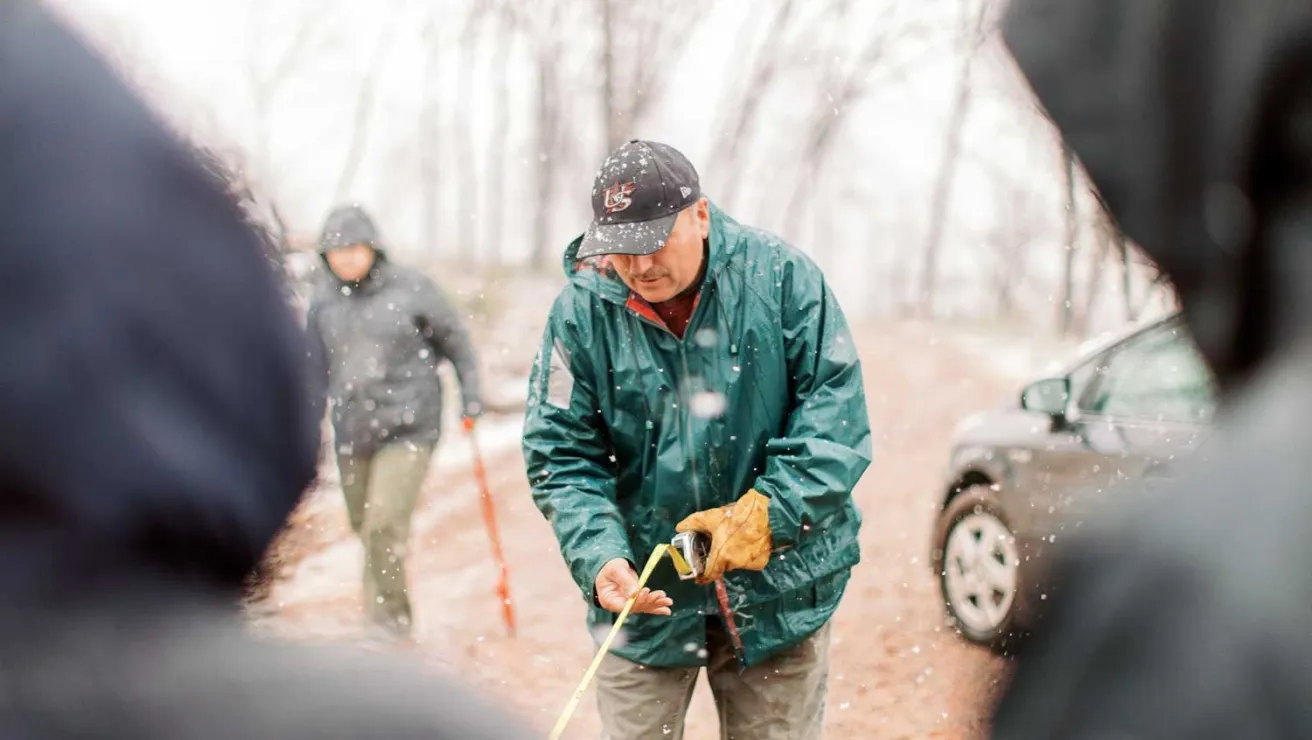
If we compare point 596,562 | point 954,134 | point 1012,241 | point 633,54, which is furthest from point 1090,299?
point 596,562

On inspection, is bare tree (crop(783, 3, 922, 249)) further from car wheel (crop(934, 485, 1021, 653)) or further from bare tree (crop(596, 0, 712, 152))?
car wheel (crop(934, 485, 1021, 653))

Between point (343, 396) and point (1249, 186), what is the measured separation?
187 inches

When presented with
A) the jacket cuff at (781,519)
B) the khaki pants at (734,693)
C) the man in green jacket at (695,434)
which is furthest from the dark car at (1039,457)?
the jacket cuff at (781,519)

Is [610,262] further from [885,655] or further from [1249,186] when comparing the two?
[885,655]

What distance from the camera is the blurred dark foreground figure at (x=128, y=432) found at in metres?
0.80

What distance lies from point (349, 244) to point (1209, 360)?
15.2ft

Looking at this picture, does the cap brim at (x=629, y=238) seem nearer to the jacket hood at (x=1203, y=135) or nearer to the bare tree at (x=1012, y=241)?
the jacket hood at (x=1203, y=135)

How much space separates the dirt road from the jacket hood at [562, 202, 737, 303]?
3.06ft

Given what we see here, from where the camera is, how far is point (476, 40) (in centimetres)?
1908

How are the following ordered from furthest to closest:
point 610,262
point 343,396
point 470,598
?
point 470,598 < point 343,396 < point 610,262

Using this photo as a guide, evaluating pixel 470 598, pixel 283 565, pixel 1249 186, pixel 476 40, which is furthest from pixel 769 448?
pixel 476 40

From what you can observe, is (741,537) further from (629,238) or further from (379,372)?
(379,372)

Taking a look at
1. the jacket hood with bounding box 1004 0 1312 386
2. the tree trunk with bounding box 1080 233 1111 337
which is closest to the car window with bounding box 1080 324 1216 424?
the jacket hood with bounding box 1004 0 1312 386

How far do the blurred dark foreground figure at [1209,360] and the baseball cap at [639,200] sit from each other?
1.67 meters
